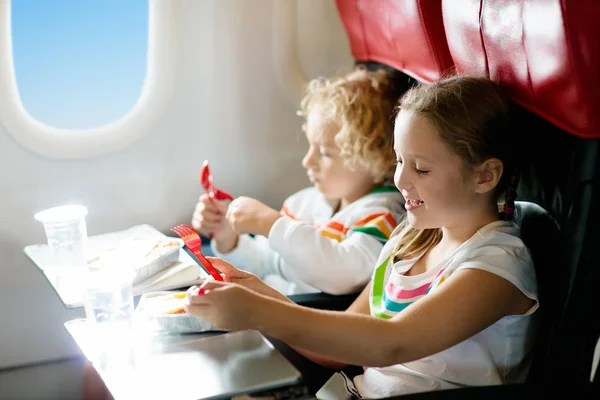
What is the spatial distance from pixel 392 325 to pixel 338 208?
847mm

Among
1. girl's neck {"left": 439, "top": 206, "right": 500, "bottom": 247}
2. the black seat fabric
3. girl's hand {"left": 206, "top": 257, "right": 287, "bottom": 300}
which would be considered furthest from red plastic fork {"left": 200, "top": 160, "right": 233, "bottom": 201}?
the black seat fabric

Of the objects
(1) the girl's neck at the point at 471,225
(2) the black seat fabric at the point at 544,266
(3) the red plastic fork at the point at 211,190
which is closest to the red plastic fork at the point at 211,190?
(3) the red plastic fork at the point at 211,190

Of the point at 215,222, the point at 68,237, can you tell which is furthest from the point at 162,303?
the point at 215,222

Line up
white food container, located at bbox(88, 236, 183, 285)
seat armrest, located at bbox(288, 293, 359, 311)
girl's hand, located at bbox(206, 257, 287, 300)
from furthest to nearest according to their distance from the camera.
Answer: seat armrest, located at bbox(288, 293, 359, 311), white food container, located at bbox(88, 236, 183, 285), girl's hand, located at bbox(206, 257, 287, 300)

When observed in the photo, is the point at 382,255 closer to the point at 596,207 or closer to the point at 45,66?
the point at 596,207

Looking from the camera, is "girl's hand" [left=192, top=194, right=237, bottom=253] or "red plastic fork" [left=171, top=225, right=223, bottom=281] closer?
"red plastic fork" [left=171, top=225, right=223, bottom=281]

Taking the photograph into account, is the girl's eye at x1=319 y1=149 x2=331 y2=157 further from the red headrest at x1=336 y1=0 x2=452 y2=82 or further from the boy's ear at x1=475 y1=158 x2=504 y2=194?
the boy's ear at x1=475 y1=158 x2=504 y2=194

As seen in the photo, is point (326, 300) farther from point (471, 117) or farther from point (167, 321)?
point (471, 117)

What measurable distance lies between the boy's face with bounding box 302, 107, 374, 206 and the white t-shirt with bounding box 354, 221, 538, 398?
0.52 meters

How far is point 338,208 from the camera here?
1954mm

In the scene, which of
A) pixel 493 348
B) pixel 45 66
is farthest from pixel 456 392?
pixel 45 66

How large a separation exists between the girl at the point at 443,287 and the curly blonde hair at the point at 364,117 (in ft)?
1.26

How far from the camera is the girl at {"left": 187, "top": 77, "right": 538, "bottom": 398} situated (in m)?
1.12

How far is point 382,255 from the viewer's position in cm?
150
